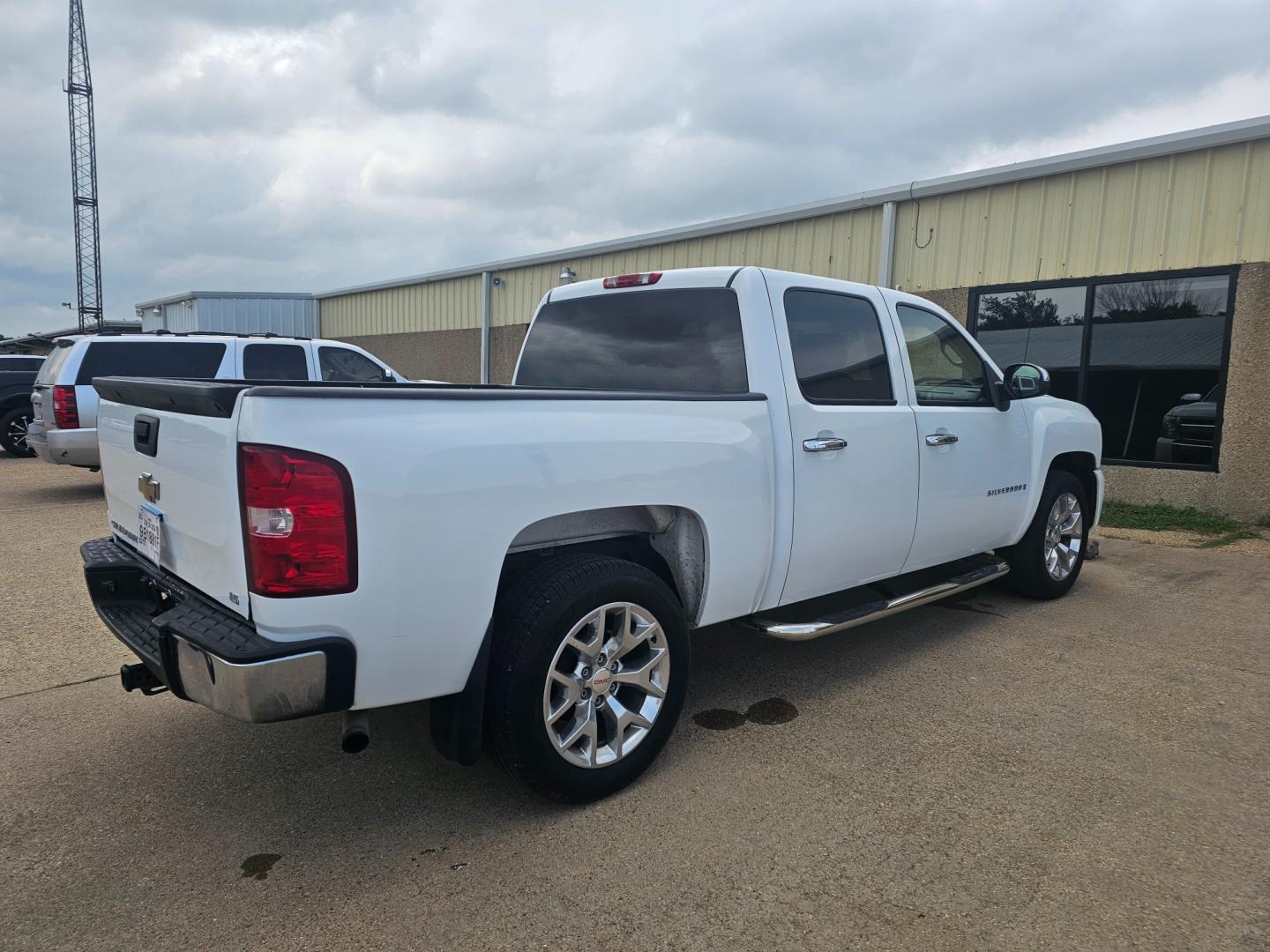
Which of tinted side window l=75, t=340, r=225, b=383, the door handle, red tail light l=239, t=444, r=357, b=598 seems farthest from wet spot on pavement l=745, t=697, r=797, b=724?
tinted side window l=75, t=340, r=225, b=383

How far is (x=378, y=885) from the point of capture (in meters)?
2.48

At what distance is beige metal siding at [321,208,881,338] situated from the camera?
1056cm

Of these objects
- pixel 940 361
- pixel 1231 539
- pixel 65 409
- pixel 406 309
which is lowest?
pixel 1231 539

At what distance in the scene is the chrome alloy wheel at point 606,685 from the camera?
2.80 metres

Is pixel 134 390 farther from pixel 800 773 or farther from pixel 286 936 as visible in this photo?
pixel 800 773

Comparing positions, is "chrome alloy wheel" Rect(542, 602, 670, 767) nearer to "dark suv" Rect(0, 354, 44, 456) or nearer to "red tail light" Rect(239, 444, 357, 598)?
"red tail light" Rect(239, 444, 357, 598)

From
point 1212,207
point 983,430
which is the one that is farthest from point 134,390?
point 1212,207

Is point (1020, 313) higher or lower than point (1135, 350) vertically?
higher

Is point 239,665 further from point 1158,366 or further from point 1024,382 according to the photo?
point 1158,366

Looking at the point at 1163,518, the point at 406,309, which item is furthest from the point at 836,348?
the point at 406,309

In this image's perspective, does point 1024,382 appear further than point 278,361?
No

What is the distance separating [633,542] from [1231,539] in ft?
22.2

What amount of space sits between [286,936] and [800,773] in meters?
1.79

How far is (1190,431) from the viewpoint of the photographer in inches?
329
